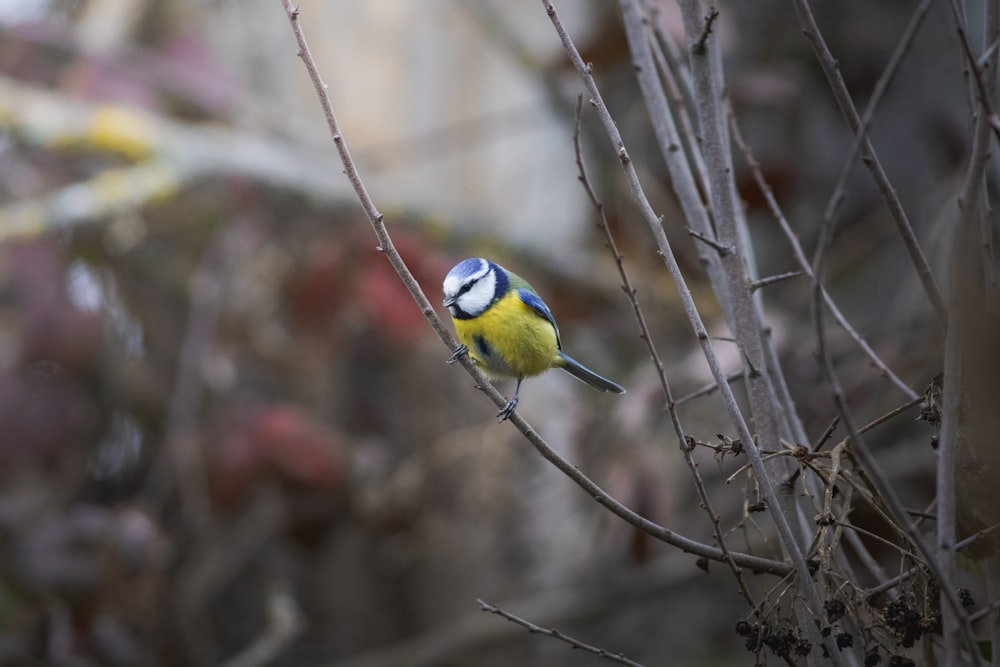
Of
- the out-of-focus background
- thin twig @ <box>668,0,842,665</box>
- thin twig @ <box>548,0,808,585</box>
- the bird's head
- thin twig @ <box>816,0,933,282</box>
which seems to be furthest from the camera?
the out-of-focus background

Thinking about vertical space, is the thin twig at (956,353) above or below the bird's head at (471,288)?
below

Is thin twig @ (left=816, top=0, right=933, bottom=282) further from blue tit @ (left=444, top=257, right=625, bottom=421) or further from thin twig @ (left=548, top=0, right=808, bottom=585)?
blue tit @ (left=444, top=257, right=625, bottom=421)

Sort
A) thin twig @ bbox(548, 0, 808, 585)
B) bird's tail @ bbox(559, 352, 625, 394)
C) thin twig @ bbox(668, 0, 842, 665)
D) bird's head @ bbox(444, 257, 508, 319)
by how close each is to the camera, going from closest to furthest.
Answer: thin twig @ bbox(548, 0, 808, 585)
thin twig @ bbox(668, 0, 842, 665)
bird's head @ bbox(444, 257, 508, 319)
bird's tail @ bbox(559, 352, 625, 394)

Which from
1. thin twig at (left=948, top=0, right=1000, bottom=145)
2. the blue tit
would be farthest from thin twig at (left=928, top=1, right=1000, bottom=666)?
the blue tit

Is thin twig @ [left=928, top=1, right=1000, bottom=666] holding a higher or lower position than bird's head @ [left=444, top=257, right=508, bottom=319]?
lower

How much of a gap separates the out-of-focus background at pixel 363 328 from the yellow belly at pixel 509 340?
0.74 m

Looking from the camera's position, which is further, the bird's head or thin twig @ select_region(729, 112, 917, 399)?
the bird's head

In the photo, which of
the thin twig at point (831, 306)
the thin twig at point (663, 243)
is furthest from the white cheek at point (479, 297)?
the thin twig at point (663, 243)

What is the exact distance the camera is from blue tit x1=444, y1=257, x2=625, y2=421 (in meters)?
1.61

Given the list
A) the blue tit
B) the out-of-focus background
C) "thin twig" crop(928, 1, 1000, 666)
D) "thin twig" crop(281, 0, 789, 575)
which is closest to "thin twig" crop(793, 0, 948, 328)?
"thin twig" crop(928, 1, 1000, 666)

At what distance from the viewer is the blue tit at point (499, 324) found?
1614 millimetres

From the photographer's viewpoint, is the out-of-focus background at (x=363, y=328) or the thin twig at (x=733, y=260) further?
the out-of-focus background at (x=363, y=328)

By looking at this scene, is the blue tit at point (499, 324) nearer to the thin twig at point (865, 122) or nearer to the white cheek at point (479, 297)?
the white cheek at point (479, 297)

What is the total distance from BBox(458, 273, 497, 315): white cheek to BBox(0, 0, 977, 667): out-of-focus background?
794 mm
